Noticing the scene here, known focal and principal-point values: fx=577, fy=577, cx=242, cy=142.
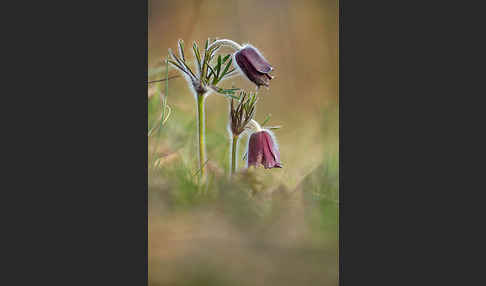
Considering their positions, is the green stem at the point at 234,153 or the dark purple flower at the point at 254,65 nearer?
the dark purple flower at the point at 254,65

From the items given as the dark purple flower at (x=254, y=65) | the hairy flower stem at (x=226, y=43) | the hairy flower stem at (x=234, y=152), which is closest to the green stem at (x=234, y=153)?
the hairy flower stem at (x=234, y=152)

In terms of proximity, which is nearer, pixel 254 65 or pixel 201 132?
pixel 254 65

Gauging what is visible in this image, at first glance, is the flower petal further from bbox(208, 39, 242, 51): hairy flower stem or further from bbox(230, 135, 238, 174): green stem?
bbox(230, 135, 238, 174): green stem

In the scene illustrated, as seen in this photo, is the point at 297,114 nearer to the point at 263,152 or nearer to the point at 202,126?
the point at 263,152

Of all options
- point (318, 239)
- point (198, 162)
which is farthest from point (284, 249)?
point (198, 162)

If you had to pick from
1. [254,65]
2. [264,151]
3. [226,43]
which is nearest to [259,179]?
[264,151]

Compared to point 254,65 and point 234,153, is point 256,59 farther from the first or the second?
point 234,153

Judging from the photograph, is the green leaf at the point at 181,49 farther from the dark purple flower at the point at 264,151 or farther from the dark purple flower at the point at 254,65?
the dark purple flower at the point at 264,151

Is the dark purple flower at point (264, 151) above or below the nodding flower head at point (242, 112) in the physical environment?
below
